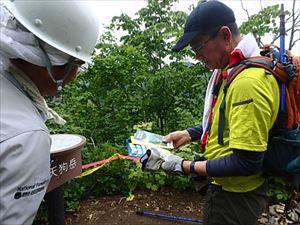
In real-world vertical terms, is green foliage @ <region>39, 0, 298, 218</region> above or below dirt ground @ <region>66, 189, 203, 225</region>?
above

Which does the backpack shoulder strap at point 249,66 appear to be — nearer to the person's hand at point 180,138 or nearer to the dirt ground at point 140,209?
the person's hand at point 180,138

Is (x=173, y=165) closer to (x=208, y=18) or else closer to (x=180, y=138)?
(x=180, y=138)

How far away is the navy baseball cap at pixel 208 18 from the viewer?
180cm

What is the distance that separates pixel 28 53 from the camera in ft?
3.76

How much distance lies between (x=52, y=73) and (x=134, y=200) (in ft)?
9.33

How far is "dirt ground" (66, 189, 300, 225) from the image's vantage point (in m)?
3.45

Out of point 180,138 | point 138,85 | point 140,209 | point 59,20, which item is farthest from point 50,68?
point 138,85

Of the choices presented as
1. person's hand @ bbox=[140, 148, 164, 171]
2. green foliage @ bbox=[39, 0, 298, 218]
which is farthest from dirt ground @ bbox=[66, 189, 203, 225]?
person's hand @ bbox=[140, 148, 164, 171]

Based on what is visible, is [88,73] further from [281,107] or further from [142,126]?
[281,107]

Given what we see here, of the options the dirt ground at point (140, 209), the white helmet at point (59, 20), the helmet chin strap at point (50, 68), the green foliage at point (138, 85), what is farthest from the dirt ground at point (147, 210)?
the white helmet at point (59, 20)

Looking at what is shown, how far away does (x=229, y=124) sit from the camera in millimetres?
1706

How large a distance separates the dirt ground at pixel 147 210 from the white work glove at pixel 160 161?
1.60 m

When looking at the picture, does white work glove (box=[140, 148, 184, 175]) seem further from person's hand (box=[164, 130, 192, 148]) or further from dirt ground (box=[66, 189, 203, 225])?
dirt ground (box=[66, 189, 203, 225])

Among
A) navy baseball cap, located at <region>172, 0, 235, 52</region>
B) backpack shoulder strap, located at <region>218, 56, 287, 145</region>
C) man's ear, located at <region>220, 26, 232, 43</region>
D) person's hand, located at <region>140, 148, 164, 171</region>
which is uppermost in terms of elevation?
navy baseball cap, located at <region>172, 0, 235, 52</region>
